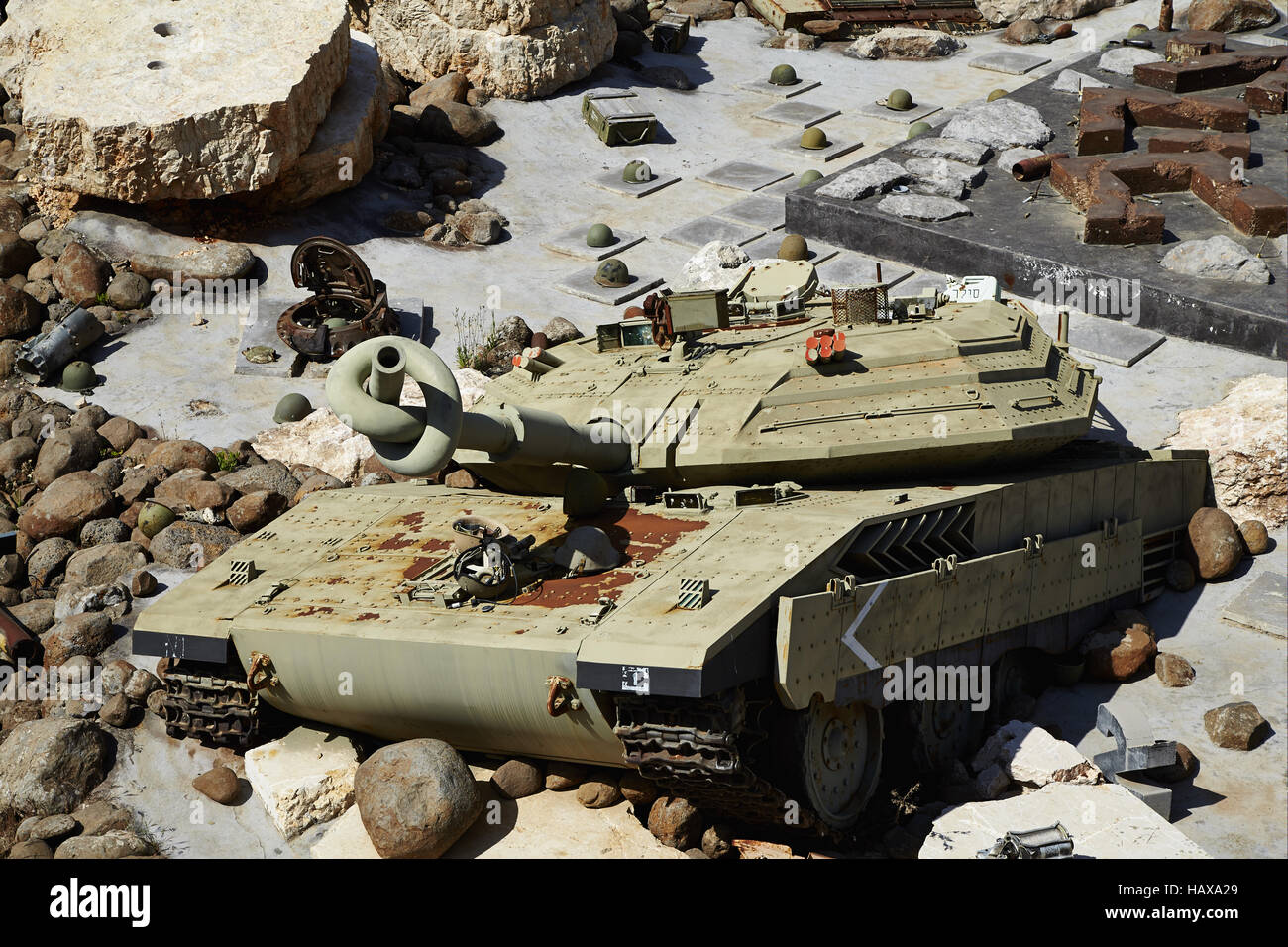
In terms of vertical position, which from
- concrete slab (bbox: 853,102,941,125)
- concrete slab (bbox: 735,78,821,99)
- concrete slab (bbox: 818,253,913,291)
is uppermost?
concrete slab (bbox: 735,78,821,99)

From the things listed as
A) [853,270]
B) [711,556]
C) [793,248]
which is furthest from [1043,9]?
[711,556]

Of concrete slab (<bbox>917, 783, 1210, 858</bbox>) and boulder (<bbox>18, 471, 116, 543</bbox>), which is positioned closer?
concrete slab (<bbox>917, 783, 1210, 858</bbox>)

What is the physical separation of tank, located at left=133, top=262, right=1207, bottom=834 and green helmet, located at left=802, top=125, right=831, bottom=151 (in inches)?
457

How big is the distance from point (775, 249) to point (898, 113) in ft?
21.2

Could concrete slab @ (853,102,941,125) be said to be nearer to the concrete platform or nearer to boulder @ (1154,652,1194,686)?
the concrete platform

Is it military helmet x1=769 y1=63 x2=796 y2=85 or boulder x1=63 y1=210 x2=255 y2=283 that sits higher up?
boulder x1=63 y1=210 x2=255 y2=283

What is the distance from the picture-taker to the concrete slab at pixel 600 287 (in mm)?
22094

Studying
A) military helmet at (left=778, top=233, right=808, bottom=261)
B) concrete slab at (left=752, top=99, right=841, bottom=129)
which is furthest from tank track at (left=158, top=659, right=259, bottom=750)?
concrete slab at (left=752, top=99, right=841, bottom=129)

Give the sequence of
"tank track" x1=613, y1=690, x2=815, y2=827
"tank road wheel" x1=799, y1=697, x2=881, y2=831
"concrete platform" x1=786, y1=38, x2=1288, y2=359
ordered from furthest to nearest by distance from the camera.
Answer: "concrete platform" x1=786, y1=38, x2=1288, y2=359, "tank road wheel" x1=799, y1=697, x2=881, y2=831, "tank track" x1=613, y1=690, x2=815, y2=827

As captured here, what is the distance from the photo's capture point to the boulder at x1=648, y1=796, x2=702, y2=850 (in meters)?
12.1

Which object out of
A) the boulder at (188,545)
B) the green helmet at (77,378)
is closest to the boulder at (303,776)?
the boulder at (188,545)

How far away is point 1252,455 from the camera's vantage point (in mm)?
16609

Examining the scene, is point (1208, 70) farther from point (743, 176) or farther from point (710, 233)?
point (710, 233)

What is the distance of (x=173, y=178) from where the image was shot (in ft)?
72.9
